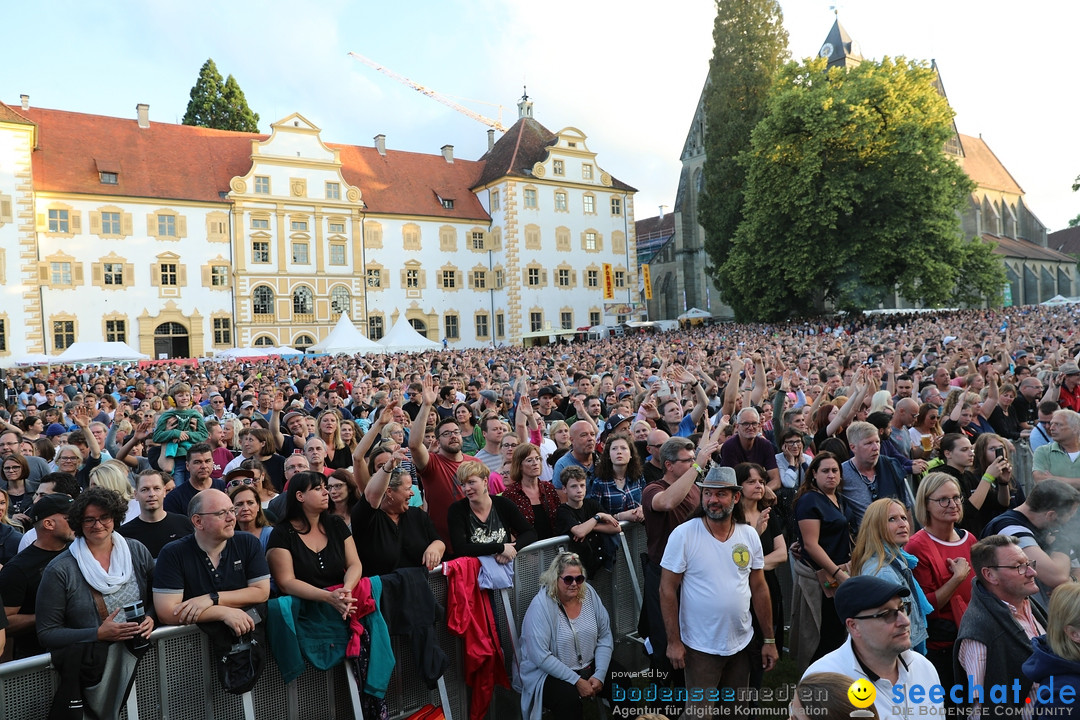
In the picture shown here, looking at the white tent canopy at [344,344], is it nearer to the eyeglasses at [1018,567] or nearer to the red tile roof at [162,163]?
the red tile roof at [162,163]

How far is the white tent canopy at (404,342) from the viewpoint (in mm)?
32219

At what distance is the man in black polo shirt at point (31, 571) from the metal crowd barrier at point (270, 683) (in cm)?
53

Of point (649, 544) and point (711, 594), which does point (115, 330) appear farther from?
point (711, 594)

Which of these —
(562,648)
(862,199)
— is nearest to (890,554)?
(562,648)

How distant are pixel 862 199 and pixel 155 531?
37709mm

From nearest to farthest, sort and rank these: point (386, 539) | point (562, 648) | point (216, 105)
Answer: point (562, 648) → point (386, 539) → point (216, 105)

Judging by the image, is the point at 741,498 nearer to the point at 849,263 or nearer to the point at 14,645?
the point at 14,645

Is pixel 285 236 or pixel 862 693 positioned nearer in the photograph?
pixel 862 693

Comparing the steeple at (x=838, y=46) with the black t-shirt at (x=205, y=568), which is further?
the steeple at (x=838, y=46)

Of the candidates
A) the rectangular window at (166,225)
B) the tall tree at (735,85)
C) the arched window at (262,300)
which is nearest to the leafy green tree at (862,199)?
the tall tree at (735,85)

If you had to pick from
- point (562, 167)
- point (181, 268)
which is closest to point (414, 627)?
point (181, 268)

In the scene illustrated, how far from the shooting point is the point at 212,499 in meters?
4.15

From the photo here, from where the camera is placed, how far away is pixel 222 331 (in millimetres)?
44094

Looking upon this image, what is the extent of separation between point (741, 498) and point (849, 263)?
116ft
